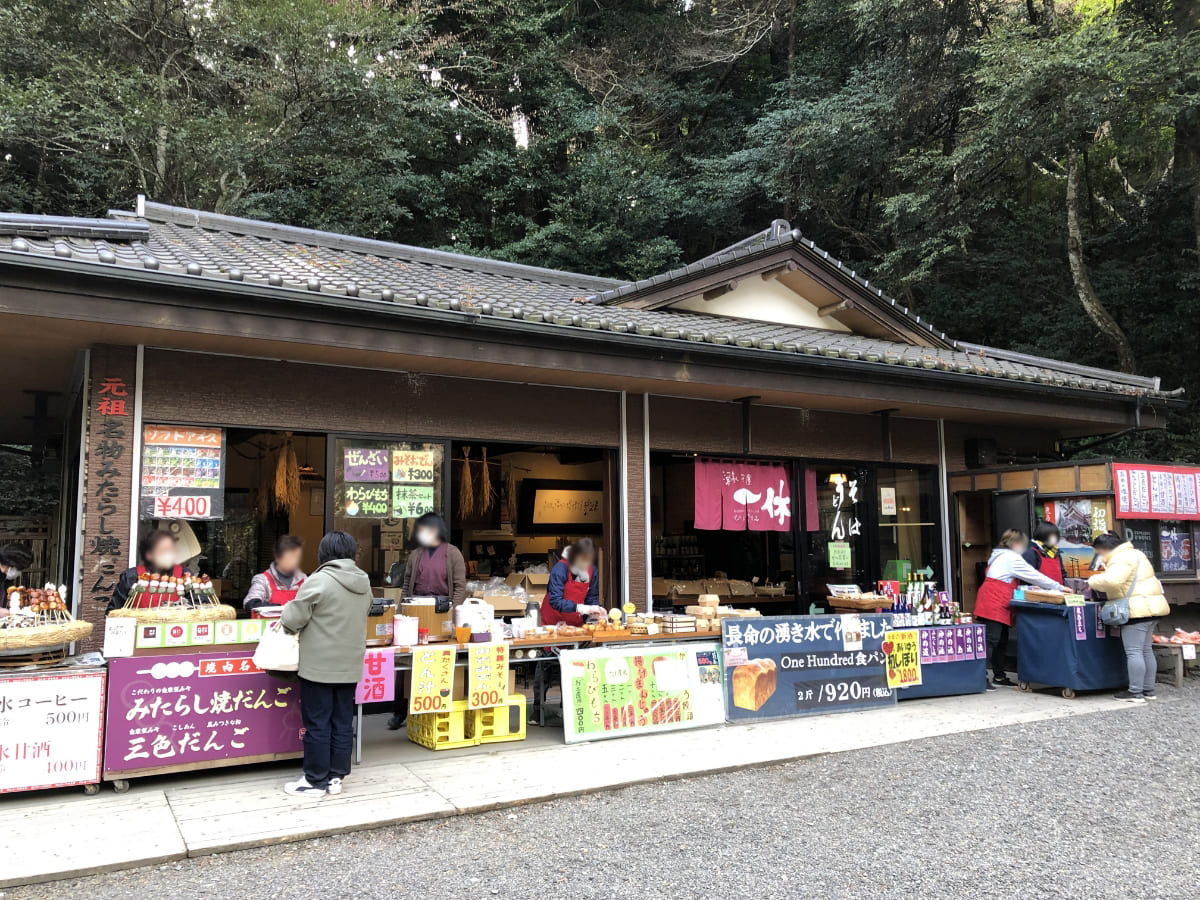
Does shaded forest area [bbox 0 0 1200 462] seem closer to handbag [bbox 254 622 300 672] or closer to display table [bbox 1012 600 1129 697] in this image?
display table [bbox 1012 600 1129 697]

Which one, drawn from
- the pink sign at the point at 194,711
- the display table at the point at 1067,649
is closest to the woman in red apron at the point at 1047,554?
the display table at the point at 1067,649

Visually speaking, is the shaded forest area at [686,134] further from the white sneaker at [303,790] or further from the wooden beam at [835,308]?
the white sneaker at [303,790]

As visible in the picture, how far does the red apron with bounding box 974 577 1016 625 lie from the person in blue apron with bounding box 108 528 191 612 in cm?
836

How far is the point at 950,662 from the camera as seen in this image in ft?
29.4

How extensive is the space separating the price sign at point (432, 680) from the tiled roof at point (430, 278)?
2.83 meters

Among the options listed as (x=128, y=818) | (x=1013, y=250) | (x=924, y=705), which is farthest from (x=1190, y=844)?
(x=1013, y=250)

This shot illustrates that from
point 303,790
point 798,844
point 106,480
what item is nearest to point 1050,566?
point 798,844

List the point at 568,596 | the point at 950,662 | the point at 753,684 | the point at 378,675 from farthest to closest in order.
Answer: the point at 950,662, the point at 568,596, the point at 753,684, the point at 378,675

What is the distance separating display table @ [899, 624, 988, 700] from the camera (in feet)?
28.7

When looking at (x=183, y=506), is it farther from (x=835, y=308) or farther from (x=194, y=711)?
(x=835, y=308)

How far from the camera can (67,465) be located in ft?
33.0

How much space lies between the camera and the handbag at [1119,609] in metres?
8.82

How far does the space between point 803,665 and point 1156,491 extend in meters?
5.71

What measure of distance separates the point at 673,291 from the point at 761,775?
6.38 meters
